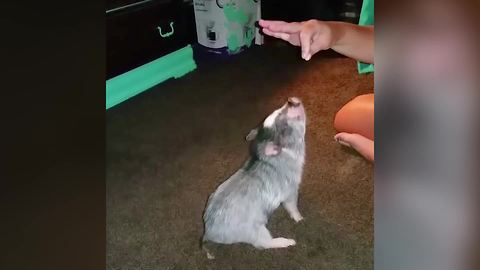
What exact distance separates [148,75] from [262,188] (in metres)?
0.20

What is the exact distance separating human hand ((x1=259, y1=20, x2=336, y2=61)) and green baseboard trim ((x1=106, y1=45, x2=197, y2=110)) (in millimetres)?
122

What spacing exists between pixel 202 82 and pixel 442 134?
0.94 ft

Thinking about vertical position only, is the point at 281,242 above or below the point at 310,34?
below

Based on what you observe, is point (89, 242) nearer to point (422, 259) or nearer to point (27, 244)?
point (27, 244)

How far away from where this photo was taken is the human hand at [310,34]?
2.56 feet

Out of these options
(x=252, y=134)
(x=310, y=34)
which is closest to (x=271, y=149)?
(x=252, y=134)

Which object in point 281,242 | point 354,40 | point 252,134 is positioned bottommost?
point 281,242

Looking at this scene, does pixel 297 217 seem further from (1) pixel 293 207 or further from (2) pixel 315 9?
(2) pixel 315 9

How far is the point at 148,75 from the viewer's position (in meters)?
0.82

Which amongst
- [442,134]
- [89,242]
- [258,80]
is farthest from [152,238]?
[442,134]

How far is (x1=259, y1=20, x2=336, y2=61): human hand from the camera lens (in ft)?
2.56

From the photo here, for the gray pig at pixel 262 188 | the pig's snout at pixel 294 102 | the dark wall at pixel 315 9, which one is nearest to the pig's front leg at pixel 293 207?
the gray pig at pixel 262 188

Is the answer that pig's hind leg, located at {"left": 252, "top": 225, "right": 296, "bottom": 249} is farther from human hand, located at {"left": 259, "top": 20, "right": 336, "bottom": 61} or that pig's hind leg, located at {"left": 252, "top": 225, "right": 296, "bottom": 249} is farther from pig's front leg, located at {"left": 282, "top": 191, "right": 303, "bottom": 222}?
human hand, located at {"left": 259, "top": 20, "right": 336, "bottom": 61}

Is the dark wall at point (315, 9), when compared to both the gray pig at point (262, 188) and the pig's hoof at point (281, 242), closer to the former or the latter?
the gray pig at point (262, 188)
